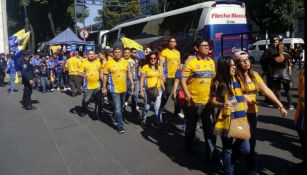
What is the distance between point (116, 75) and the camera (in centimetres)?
805

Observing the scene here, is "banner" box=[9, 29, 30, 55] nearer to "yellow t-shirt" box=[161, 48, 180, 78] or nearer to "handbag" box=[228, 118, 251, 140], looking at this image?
"yellow t-shirt" box=[161, 48, 180, 78]

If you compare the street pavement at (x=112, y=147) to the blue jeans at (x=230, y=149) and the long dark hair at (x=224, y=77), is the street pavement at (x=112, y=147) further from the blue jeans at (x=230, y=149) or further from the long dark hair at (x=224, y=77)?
the long dark hair at (x=224, y=77)

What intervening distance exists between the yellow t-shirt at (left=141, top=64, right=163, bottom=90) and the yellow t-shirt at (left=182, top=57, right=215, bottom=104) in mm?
2279

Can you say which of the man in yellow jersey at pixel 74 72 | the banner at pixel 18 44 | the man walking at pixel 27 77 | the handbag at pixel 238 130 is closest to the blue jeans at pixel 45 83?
the banner at pixel 18 44

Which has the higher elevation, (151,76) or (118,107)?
(151,76)

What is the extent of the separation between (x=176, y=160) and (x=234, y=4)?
14.7 meters

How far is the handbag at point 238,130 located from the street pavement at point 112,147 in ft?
3.13

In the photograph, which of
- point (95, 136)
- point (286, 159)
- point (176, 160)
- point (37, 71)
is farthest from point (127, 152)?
point (37, 71)

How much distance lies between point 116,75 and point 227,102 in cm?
374

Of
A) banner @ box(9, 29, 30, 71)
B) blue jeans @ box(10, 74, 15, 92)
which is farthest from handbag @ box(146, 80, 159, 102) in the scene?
blue jeans @ box(10, 74, 15, 92)

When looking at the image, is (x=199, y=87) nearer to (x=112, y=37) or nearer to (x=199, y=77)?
(x=199, y=77)

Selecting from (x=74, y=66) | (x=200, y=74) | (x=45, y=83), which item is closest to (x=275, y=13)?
(x=45, y=83)

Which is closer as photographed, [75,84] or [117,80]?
[117,80]

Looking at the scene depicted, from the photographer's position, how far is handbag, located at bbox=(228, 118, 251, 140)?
460 centimetres
